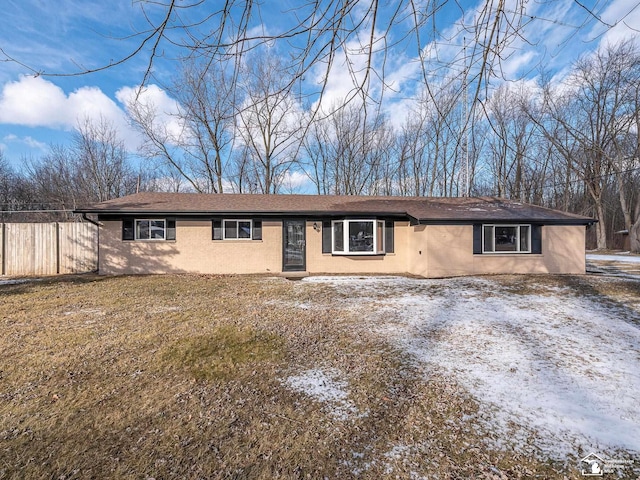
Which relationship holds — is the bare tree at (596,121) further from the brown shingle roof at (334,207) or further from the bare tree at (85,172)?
the bare tree at (85,172)

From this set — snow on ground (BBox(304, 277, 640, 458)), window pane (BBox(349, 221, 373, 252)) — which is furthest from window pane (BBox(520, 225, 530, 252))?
window pane (BBox(349, 221, 373, 252))

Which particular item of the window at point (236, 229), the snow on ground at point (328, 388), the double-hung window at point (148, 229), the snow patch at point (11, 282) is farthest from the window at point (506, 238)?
the snow patch at point (11, 282)

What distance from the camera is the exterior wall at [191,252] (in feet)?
34.3

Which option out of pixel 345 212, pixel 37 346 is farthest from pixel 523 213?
pixel 37 346

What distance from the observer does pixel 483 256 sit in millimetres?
10273

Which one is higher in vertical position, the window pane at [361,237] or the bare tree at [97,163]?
the bare tree at [97,163]

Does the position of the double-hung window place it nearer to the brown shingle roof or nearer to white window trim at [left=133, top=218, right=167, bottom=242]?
white window trim at [left=133, top=218, right=167, bottom=242]

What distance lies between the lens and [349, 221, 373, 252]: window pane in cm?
1088

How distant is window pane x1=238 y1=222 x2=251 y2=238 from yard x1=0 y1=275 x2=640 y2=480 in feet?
16.3

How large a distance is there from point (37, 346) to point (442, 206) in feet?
39.3

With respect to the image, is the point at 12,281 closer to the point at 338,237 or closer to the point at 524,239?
the point at 338,237

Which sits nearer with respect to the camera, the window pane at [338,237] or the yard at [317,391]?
the yard at [317,391]

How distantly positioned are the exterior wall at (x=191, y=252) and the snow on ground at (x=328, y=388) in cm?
789

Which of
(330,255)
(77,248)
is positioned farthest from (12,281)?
(330,255)
